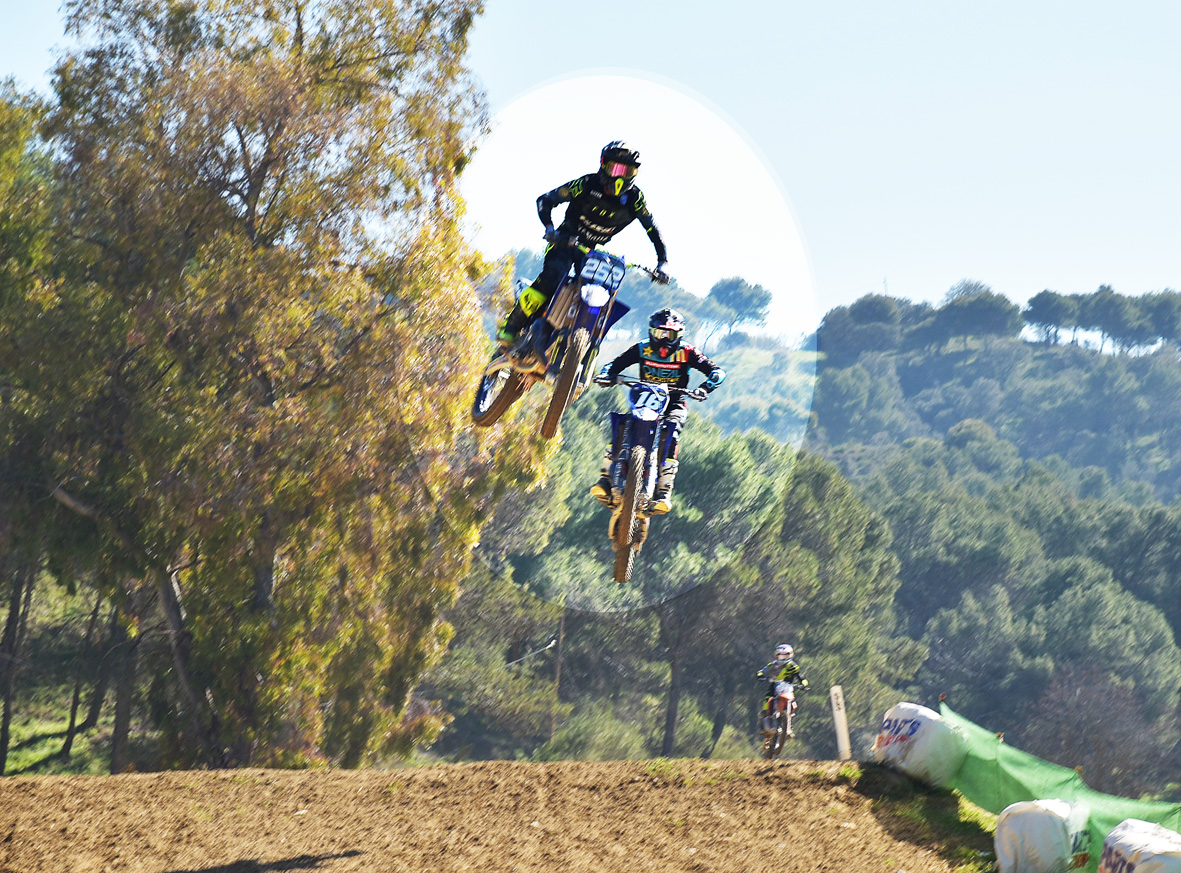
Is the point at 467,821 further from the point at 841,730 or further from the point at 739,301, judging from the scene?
the point at 739,301

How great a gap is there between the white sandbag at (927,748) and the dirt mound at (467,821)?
0.63 metres

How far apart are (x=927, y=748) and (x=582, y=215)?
685 cm

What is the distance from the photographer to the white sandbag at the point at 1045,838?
10562mm

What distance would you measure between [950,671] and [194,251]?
46880mm

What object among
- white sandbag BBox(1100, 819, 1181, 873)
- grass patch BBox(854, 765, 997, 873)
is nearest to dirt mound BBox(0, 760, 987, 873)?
grass patch BBox(854, 765, 997, 873)

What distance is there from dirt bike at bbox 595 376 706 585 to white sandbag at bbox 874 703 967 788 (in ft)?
13.4

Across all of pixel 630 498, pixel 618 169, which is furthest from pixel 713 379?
pixel 618 169

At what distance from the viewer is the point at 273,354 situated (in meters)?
Result: 23.2

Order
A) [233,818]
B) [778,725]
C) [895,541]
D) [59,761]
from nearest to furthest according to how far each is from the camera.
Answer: [233,818], [778,725], [59,761], [895,541]

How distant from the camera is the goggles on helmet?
423 inches

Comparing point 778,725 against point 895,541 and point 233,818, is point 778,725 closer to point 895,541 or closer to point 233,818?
point 233,818

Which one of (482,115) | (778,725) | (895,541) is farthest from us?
(895,541)

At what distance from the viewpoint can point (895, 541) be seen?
7000cm

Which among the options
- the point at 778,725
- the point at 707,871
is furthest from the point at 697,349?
the point at 778,725
